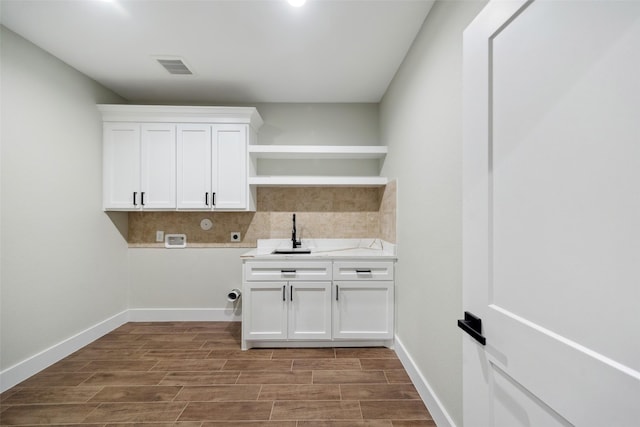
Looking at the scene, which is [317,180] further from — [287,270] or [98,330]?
[98,330]

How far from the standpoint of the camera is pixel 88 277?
8.97 ft

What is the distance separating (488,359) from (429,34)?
1936mm

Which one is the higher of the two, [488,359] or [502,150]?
[502,150]

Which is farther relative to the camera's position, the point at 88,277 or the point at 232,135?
the point at 232,135

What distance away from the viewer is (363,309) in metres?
2.66

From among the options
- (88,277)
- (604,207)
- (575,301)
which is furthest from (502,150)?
(88,277)

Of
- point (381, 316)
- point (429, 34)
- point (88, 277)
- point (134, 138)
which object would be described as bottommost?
point (381, 316)

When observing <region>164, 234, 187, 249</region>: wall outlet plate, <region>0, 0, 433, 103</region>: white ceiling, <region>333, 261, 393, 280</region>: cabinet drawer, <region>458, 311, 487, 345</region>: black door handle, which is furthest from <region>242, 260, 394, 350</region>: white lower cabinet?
<region>0, 0, 433, 103</region>: white ceiling

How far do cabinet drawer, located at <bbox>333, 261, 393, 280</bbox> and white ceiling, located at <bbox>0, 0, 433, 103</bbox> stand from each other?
1.81m

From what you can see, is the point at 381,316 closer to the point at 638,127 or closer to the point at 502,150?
the point at 502,150

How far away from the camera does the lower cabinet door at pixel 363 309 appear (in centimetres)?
265

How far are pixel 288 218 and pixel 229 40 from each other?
1.86 m

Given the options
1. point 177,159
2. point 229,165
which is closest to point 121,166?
point 177,159

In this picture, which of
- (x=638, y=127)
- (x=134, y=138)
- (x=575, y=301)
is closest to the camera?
(x=638, y=127)
